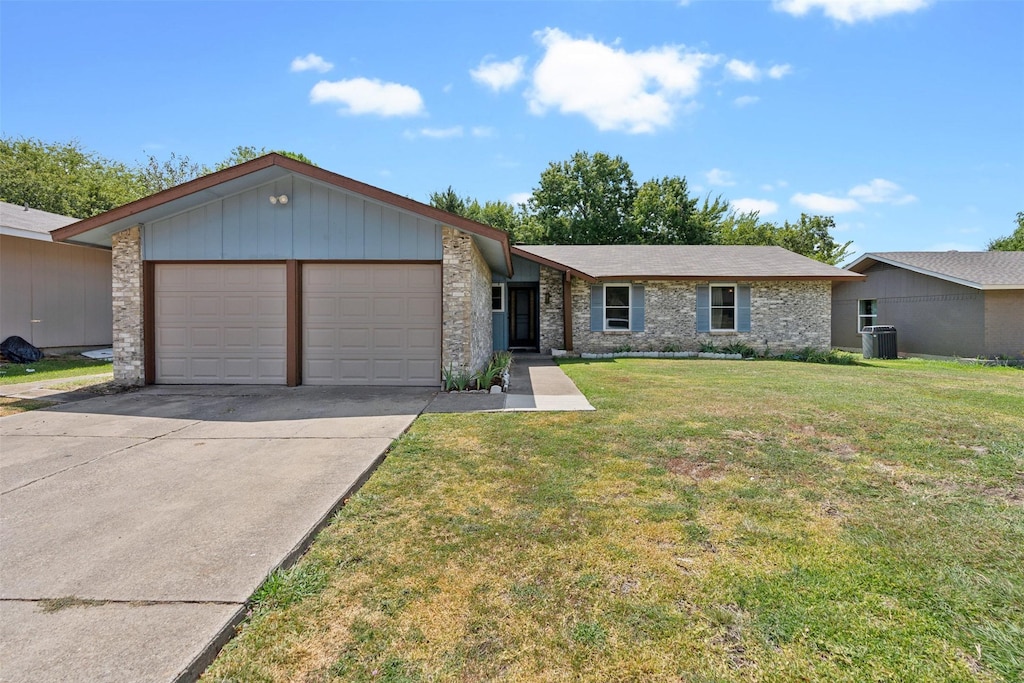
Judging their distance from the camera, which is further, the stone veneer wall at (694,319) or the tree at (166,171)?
the tree at (166,171)

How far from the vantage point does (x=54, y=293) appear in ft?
42.5

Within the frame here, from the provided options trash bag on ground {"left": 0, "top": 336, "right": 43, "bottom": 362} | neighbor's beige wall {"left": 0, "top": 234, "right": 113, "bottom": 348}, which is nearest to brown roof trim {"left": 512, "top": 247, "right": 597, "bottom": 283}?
neighbor's beige wall {"left": 0, "top": 234, "right": 113, "bottom": 348}

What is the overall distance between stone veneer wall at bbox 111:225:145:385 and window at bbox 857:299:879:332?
2188 cm

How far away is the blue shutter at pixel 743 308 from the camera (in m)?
15.3

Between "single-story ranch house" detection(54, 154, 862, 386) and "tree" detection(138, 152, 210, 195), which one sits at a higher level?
"tree" detection(138, 152, 210, 195)

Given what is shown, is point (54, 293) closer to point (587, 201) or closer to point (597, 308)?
point (597, 308)

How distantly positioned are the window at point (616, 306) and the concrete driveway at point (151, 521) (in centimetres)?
1018

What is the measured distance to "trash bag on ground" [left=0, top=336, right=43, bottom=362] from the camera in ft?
38.3

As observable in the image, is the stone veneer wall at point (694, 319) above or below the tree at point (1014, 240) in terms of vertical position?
below

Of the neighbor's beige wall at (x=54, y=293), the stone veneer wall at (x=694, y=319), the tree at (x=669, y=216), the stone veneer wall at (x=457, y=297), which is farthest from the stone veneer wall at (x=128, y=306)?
the tree at (x=669, y=216)

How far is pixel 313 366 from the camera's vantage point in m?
8.77

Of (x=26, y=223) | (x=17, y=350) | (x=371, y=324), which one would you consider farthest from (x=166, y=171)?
(x=371, y=324)

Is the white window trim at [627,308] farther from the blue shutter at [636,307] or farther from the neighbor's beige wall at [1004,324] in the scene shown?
the neighbor's beige wall at [1004,324]

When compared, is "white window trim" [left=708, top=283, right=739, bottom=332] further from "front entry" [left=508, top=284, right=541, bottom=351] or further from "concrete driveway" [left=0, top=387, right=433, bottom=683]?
"concrete driveway" [left=0, top=387, right=433, bottom=683]
